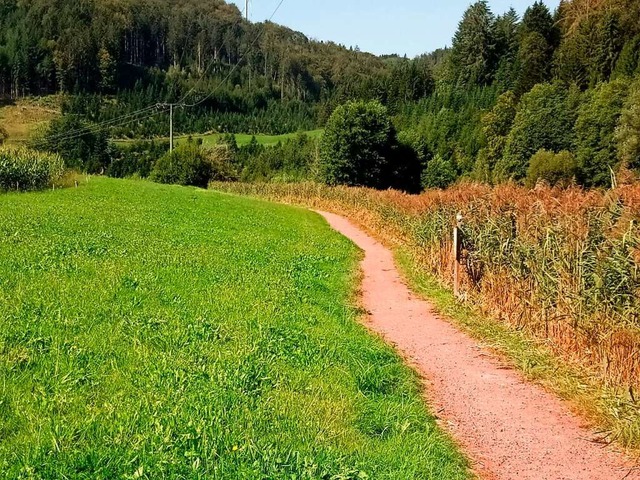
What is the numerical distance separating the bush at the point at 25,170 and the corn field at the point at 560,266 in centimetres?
2667

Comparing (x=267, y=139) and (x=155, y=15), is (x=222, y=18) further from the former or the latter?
(x=267, y=139)

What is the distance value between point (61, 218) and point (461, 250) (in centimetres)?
1329

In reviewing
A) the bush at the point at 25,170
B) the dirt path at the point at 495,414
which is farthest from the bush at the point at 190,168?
the dirt path at the point at 495,414

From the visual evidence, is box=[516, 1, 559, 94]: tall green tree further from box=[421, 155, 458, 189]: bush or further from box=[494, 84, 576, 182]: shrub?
box=[421, 155, 458, 189]: bush

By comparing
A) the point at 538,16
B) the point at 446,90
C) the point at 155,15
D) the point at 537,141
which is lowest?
the point at 537,141

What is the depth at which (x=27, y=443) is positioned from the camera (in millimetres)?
4379

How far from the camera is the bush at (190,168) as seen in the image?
6881cm

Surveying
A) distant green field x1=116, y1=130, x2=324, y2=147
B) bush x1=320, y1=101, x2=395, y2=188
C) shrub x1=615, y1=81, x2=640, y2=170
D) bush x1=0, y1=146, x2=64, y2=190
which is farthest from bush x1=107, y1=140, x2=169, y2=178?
shrub x1=615, y1=81, x2=640, y2=170

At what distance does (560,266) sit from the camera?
29.7ft

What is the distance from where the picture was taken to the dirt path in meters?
5.52

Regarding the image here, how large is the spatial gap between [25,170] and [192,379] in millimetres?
32240

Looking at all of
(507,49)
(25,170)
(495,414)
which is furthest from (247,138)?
(495,414)

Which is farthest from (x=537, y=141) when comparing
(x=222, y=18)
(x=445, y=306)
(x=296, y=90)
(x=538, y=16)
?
(x=222, y=18)

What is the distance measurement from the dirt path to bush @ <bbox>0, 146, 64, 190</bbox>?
2860 centimetres
